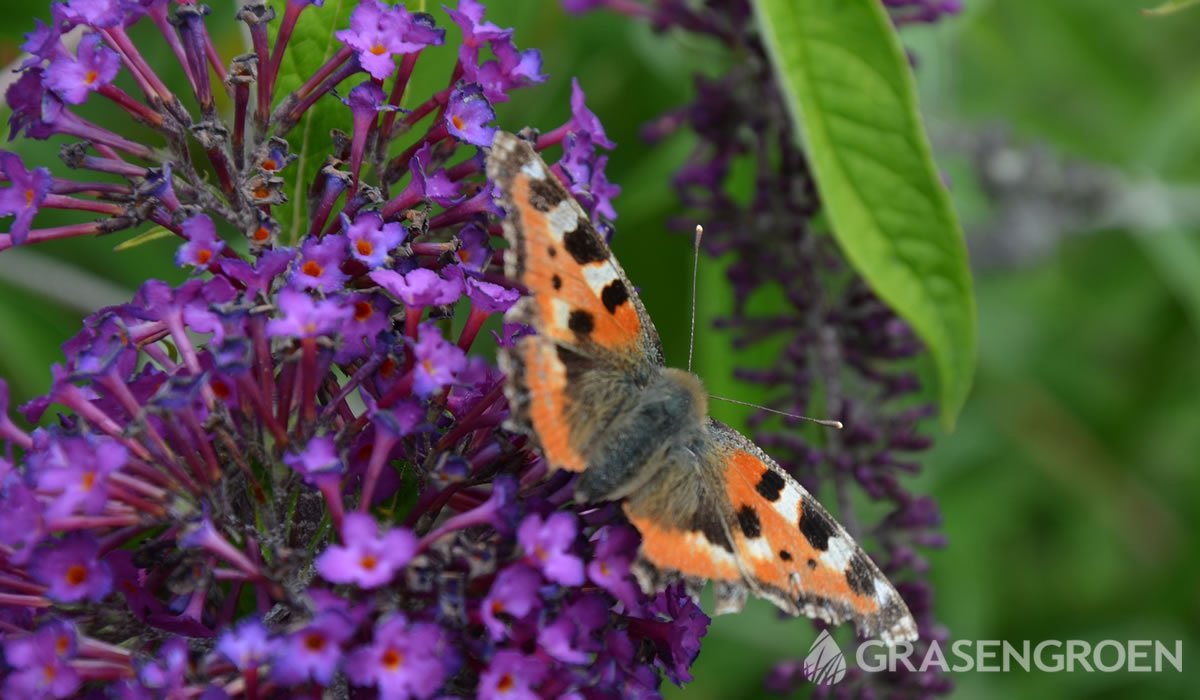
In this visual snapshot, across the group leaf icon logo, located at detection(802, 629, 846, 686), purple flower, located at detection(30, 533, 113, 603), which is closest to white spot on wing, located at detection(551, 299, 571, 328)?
purple flower, located at detection(30, 533, 113, 603)

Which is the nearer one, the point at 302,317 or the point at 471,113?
the point at 302,317

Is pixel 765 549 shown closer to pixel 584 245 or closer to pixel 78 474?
pixel 584 245

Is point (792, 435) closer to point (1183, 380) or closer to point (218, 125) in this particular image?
point (218, 125)

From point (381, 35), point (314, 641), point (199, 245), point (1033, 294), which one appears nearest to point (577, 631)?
point (314, 641)

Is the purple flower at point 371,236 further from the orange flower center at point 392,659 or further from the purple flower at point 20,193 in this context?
the orange flower center at point 392,659

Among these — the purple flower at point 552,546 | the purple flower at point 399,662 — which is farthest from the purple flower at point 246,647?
the purple flower at point 552,546
